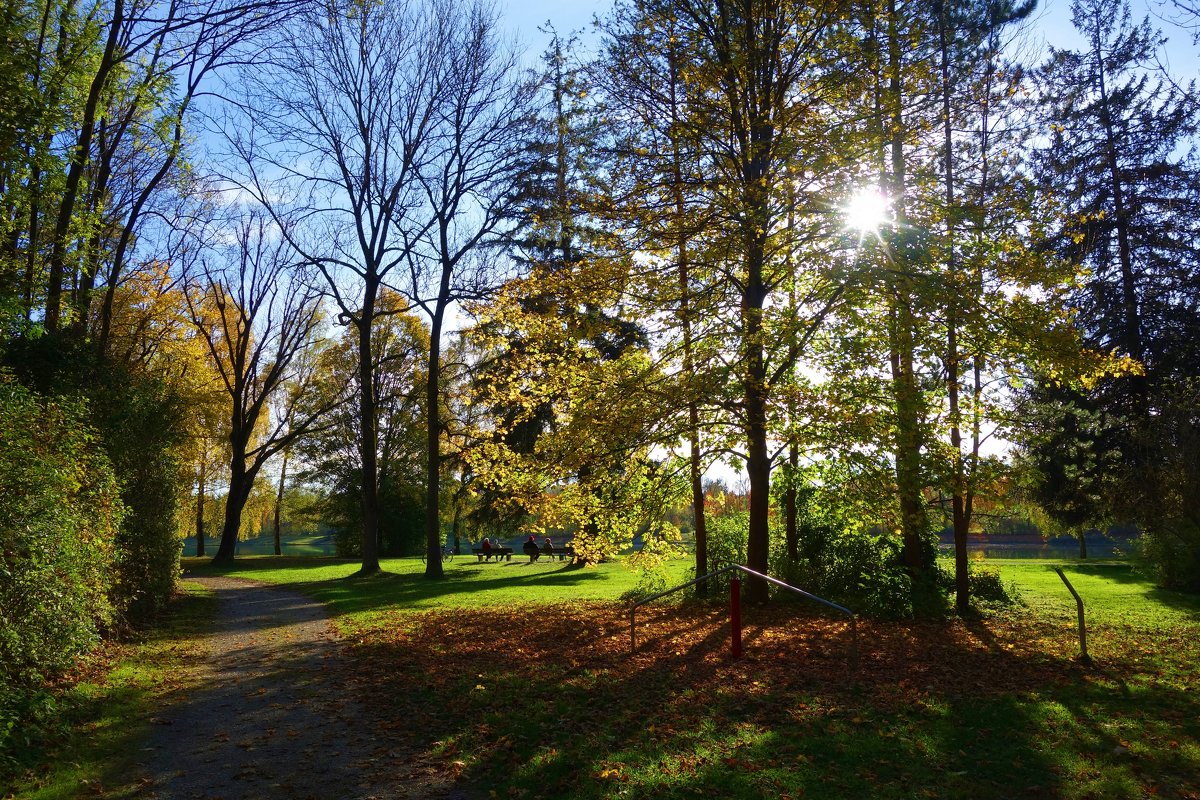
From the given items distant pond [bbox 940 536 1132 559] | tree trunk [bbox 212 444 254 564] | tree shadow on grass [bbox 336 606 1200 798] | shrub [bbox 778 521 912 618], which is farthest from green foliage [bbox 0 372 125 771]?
distant pond [bbox 940 536 1132 559]

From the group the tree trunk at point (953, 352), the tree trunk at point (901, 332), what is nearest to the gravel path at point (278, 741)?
the tree trunk at point (901, 332)

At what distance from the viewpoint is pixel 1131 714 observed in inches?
260

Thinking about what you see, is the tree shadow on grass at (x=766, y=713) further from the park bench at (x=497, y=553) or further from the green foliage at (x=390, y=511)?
the green foliage at (x=390, y=511)

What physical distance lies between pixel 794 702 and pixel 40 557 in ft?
23.3

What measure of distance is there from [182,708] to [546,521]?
731 cm

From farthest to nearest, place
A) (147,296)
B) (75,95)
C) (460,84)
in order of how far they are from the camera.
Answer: (147,296), (460,84), (75,95)

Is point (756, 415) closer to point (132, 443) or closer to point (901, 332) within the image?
point (901, 332)

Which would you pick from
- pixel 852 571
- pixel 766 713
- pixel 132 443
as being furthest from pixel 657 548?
pixel 132 443

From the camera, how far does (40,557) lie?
21.1 ft

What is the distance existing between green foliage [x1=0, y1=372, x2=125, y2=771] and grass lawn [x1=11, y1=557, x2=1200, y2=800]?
287 centimetres

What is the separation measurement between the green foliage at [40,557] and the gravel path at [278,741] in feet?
3.58

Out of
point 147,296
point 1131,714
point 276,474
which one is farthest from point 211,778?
point 276,474

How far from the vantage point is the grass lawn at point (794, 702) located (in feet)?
17.5

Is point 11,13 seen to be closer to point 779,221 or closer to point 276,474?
point 779,221
